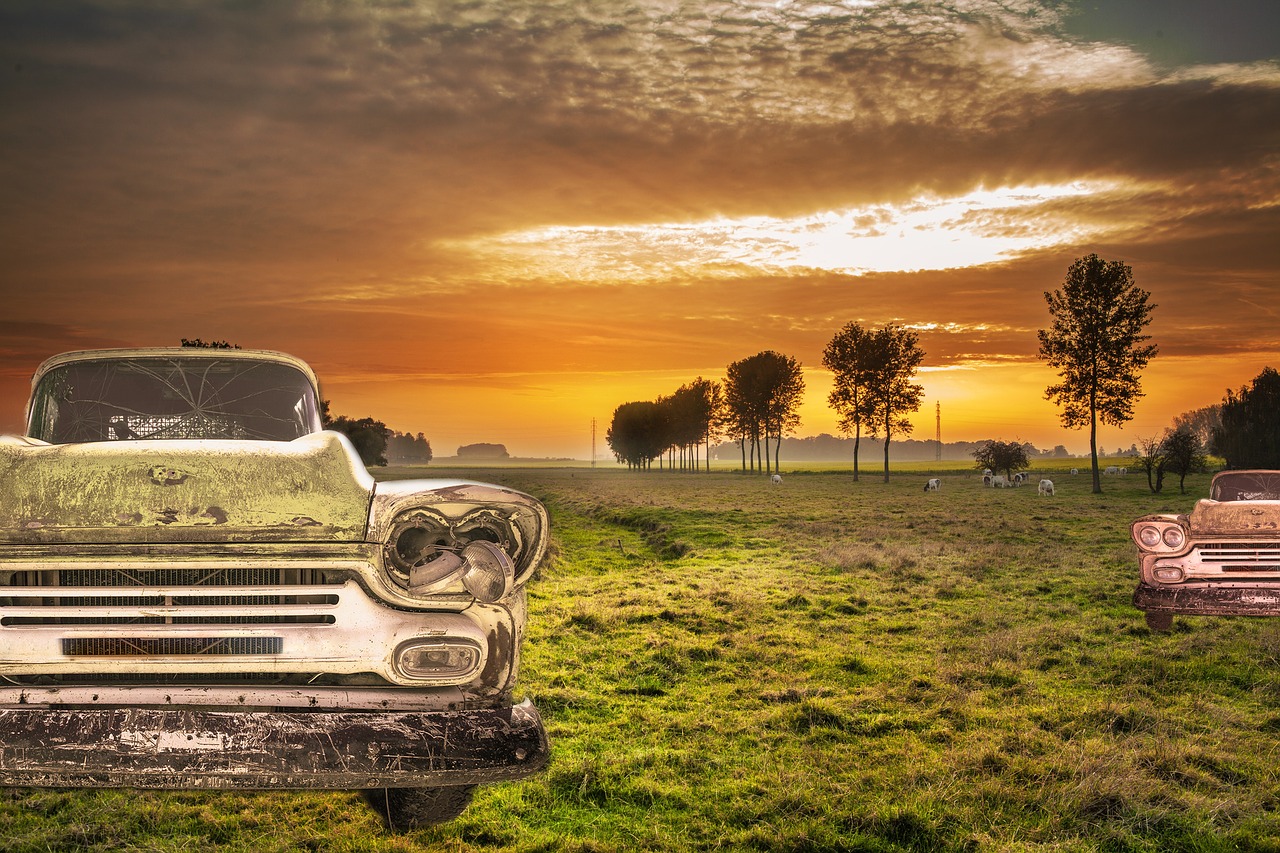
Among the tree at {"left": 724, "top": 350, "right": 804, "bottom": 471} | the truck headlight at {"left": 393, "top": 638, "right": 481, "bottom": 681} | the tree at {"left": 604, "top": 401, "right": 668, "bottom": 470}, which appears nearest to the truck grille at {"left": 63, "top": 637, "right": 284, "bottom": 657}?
the truck headlight at {"left": 393, "top": 638, "right": 481, "bottom": 681}

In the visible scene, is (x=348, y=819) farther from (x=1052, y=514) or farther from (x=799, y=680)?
(x=1052, y=514)

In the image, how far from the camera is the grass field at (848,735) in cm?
466

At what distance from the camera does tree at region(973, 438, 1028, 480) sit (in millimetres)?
58750

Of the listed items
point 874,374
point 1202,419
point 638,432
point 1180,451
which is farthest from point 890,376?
point 1202,419

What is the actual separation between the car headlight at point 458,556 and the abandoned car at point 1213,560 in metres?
7.82

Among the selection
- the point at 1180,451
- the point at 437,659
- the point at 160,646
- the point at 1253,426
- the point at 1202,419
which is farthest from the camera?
the point at 1202,419

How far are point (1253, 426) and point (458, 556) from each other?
3754 inches

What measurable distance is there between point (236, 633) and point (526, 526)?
139 cm

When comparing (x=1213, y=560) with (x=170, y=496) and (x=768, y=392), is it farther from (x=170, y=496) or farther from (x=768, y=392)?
(x=768, y=392)

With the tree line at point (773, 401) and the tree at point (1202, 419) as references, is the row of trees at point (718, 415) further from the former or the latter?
the tree at point (1202, 419)

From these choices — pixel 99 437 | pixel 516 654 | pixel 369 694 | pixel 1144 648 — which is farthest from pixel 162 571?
pixel 1144 648

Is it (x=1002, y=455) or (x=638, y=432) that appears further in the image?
(x=638, y=432)

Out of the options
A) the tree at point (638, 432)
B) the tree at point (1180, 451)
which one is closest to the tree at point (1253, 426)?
the tree at point (1180, 451)

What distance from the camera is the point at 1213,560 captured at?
9.26 m
